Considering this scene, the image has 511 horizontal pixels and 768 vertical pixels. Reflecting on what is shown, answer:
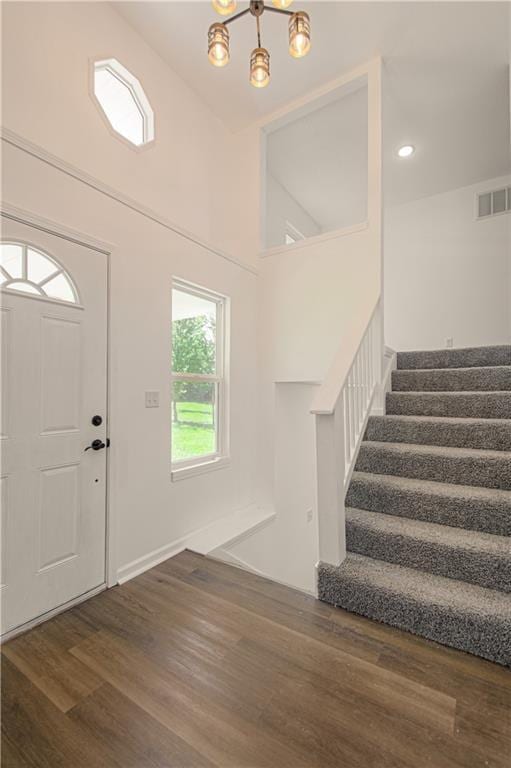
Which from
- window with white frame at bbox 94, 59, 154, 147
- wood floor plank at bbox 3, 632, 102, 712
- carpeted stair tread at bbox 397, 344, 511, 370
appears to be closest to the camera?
wood floor plank at bbox 3, 632, 102, 712

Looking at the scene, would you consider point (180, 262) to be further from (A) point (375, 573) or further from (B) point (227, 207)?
(A) point (375, 573)

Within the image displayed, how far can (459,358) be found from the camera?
3.16 m

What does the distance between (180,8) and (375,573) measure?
4.09 meters

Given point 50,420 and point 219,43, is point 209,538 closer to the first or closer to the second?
point 50,420

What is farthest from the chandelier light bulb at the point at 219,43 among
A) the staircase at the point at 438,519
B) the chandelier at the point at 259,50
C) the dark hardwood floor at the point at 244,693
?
the dark hardwood floor at the point at 244,693

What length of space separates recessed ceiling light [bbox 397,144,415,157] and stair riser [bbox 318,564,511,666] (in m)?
4.60

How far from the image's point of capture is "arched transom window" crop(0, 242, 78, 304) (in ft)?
5.72

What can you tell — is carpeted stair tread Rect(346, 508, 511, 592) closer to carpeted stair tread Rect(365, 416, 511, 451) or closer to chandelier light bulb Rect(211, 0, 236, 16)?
carpeted stair tread Rect(365, 416, 511, 451)

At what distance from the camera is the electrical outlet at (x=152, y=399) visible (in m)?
2.47

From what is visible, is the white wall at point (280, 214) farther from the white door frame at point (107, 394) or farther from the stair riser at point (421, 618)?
the stair riser at point (421, 618)

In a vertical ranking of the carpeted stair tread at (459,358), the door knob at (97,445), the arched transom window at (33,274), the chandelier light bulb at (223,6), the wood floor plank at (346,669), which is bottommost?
the wood floor plank at (346,669)

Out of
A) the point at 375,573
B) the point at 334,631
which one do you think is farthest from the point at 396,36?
the point at 334,631

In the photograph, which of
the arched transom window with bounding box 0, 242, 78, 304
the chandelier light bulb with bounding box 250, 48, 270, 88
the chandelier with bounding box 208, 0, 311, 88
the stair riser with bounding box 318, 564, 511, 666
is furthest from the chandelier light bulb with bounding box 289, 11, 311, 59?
the stair riser with bounding box 318, 564, 511, 666

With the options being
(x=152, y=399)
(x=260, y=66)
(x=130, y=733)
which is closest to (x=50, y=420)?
(x=152, y=399)
